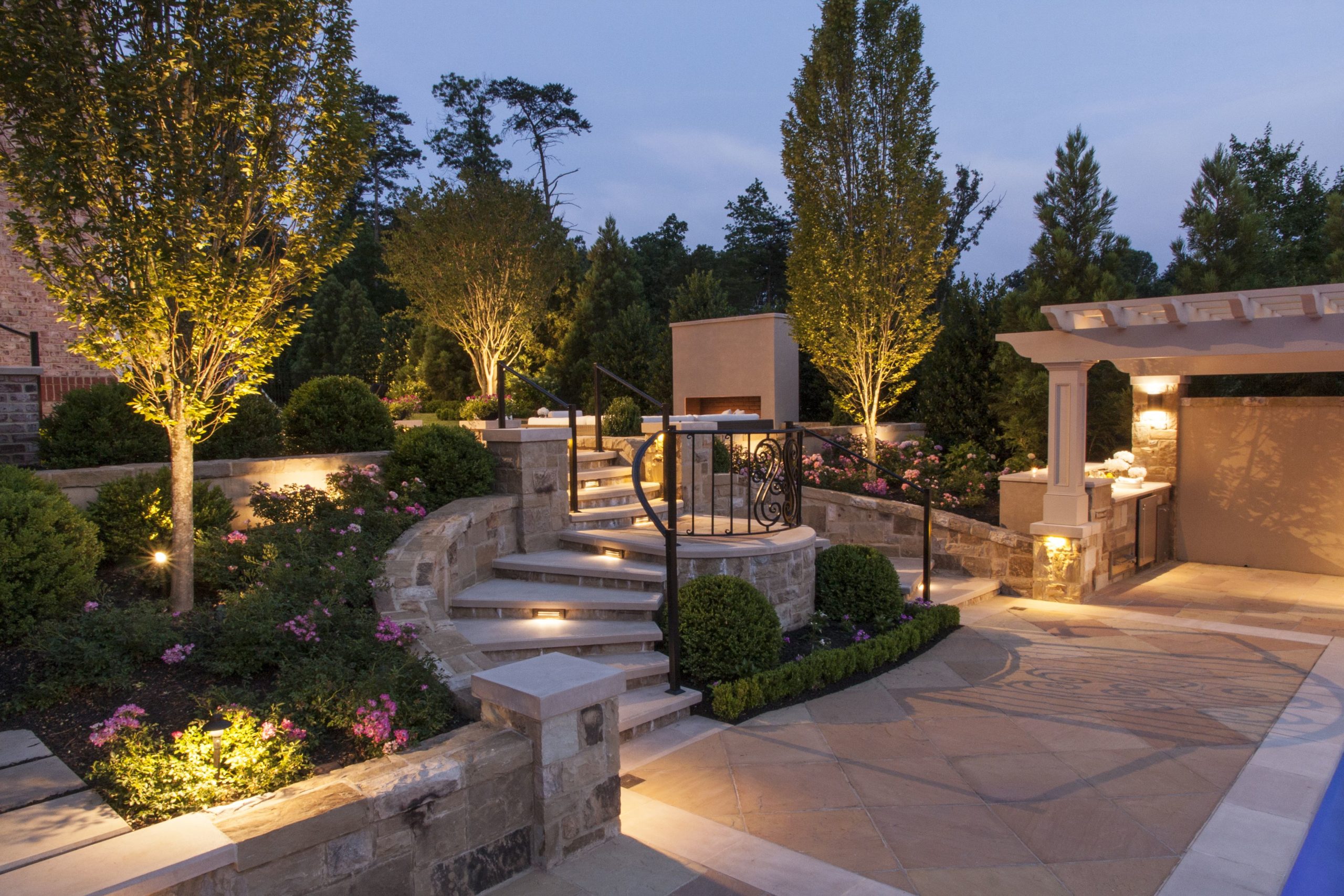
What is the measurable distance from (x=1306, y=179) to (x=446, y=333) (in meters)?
17.9

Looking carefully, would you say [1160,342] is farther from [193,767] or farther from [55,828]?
[55,828]

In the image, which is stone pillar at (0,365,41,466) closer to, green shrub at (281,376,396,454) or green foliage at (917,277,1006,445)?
green shrub at (281,376,396,454)

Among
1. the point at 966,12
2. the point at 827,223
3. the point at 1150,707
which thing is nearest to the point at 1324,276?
the point at 827,223

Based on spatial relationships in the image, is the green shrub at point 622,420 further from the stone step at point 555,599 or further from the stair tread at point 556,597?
the stone step at point 555,599

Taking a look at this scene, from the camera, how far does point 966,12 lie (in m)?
68.3

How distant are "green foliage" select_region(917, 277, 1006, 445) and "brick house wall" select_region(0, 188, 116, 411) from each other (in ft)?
34.4

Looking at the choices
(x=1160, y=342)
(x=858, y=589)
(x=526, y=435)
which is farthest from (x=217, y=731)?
(x=1160, y=342)

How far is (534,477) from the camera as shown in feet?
19.8

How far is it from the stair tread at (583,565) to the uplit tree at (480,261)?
7.39m

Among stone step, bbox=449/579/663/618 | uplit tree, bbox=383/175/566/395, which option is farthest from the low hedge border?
uplit tree, bbox=383/175/566/395

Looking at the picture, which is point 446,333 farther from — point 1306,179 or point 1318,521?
point 1306,179

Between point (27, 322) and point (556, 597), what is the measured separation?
26.7 ft

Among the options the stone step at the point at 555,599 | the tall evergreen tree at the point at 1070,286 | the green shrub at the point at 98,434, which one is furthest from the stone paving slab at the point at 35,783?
the tall evergreen tree at the point at 1070,286

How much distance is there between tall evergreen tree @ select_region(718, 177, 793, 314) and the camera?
2403cm
